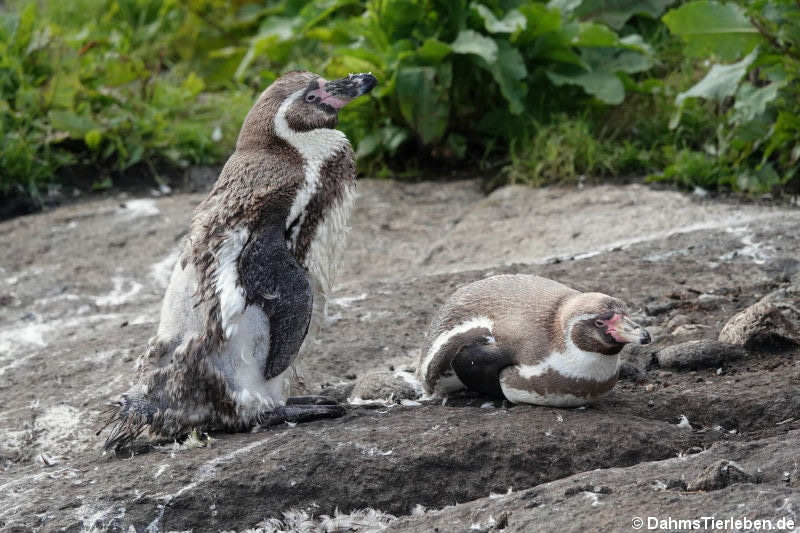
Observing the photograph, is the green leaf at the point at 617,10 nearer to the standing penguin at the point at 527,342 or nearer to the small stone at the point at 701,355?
the small stone at the point at 701,355

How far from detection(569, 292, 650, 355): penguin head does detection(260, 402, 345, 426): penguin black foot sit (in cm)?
95

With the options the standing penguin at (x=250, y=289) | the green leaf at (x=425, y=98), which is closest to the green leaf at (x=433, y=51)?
the green leaf at (x=425, y=98)

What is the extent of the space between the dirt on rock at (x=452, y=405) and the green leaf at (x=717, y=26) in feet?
3.15

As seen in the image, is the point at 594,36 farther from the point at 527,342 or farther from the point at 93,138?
the point at 527,342

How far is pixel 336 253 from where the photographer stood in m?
4.20

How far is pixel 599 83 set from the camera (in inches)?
302

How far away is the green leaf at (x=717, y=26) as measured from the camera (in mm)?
6496

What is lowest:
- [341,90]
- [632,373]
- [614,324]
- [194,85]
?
[632,373]

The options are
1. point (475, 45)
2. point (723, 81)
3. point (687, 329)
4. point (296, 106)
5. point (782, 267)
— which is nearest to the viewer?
point (296, 106)

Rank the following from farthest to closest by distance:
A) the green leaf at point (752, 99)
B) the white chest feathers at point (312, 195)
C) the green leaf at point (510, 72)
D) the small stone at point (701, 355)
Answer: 1. the green leaf at point (510, 72)
2. the green leaf at point (752, 99)
3. the small stone at point (701, 355)
4. the white chest feathers at point (312, 195)

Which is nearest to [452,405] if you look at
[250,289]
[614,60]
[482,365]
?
[482,365]

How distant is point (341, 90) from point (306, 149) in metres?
0.29

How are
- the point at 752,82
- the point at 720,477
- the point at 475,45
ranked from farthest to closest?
the point at 475,45 < the point at 752,82 < the point at 720,477

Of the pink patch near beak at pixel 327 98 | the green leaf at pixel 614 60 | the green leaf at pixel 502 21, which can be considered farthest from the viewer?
the green leaf at pixel 614 60
